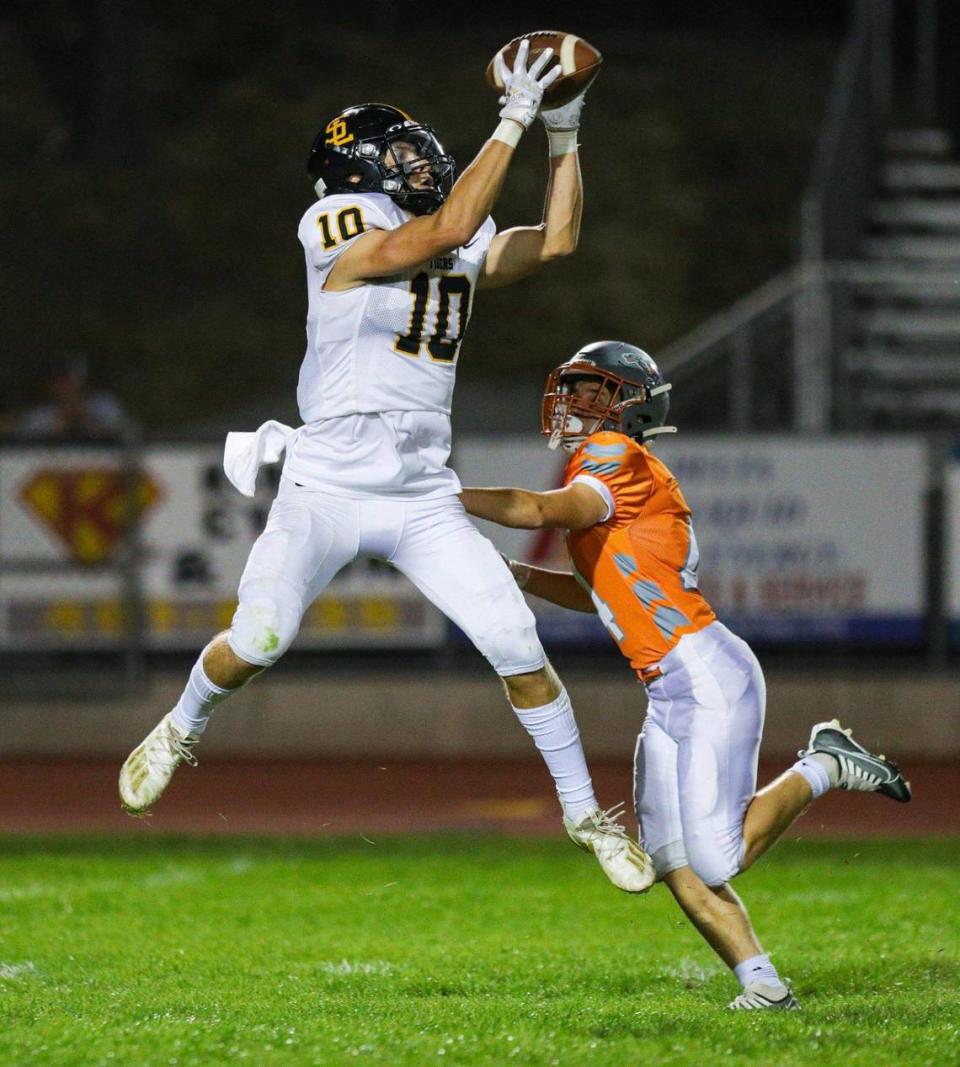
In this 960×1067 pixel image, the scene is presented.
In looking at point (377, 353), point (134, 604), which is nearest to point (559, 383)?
point (377, 353)

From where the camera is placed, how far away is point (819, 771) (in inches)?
221

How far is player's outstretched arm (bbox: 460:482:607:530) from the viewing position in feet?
17.4

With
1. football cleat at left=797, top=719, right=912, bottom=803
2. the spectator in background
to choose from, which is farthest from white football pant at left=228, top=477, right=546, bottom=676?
the spectator in background

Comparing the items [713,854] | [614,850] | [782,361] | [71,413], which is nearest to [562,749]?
[614,850]

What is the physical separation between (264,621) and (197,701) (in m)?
0.41

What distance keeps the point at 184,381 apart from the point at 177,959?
12.9 metres

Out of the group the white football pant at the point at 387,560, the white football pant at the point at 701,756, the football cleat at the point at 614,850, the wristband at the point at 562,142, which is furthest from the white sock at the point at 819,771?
the wristband at the point at 562,142

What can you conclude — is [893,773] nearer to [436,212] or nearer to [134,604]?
[436,212]

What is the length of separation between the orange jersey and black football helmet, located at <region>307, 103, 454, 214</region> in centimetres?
90

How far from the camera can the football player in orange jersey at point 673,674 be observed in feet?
17.7

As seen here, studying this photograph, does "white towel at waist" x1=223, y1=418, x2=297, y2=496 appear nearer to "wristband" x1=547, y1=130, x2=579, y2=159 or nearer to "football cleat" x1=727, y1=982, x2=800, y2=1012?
"wristband" x1=547, y1=130, x2=579, y2=159

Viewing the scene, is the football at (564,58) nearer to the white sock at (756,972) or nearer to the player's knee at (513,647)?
the player's knee at (513,647)

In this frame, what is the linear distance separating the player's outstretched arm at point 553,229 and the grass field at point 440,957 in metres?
2.22

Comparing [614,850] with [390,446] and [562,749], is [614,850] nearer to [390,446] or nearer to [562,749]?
[562,749]
